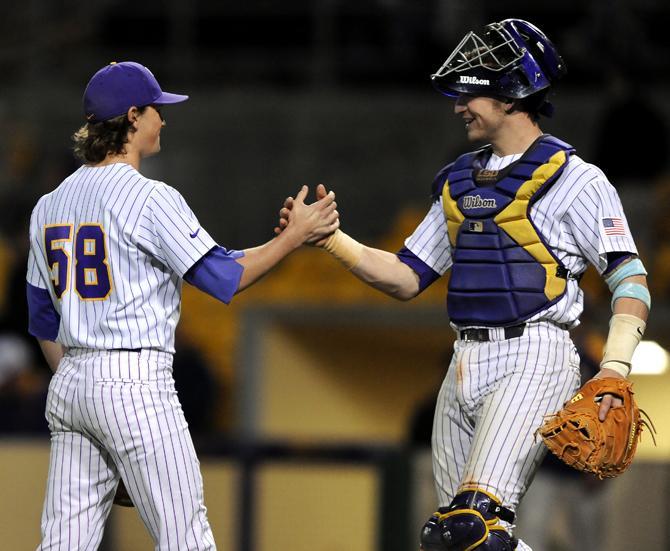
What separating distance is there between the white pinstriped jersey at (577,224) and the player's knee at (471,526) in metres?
0.60

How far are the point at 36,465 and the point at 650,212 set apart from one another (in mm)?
4202

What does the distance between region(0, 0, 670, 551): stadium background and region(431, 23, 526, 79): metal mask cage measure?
8.73 ft

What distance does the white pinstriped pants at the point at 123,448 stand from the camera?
4016mm

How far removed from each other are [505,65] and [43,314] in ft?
5.45

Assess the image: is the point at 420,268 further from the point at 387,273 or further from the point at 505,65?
the point at 505,65

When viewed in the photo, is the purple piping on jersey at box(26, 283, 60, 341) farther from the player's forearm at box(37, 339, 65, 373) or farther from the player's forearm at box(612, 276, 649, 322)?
the player's forearm at box(612, 276, 649, 322)

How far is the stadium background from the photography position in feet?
24.5

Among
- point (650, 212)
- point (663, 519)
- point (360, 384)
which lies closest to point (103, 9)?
point (360, 384)

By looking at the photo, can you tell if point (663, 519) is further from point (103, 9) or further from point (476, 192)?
point (103, 9)

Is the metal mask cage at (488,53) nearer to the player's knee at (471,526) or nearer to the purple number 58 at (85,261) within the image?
the purple number 58 at (85,261)

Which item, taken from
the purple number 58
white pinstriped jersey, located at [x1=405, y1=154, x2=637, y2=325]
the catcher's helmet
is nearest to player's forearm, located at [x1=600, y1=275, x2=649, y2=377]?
white pinstriped jersey, located at [x1=405, y1=154, x2=637, y2=325]

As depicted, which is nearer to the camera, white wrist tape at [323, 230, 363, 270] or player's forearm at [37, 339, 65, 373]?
player's forearm at [37, 339, 65, 373]

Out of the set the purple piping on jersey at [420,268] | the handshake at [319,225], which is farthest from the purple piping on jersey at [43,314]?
the purple piping on jersey at [420,268]

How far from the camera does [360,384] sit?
1010cm
